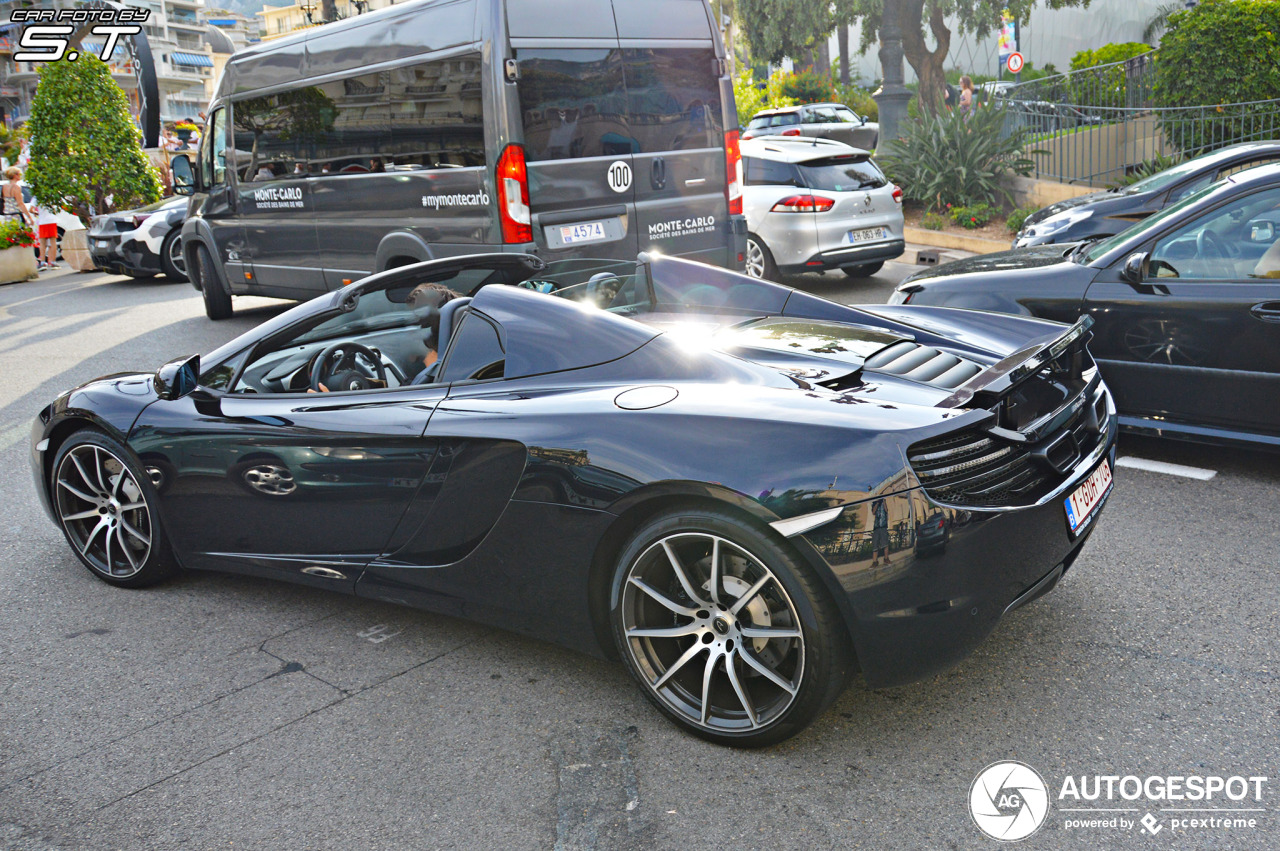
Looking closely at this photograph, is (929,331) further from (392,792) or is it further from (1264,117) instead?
(1264,117)

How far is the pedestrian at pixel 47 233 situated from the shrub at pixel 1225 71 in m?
18.0

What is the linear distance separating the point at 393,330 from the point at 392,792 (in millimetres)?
1830

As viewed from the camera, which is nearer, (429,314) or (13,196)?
(429,314)

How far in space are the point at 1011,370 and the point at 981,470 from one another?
415 millimetres

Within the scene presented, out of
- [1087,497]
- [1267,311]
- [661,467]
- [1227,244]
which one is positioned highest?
[1227,244]

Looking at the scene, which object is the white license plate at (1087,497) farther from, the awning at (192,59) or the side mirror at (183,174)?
the awning at (192,59)

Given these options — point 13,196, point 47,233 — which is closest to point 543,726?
point 47,233

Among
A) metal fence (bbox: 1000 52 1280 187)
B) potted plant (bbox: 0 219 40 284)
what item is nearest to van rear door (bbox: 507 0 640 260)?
metal fence (bbox: 1000 52 1280 187)

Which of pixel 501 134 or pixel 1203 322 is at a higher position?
pixel 501 134

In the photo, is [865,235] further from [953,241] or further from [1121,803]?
[1121,803]

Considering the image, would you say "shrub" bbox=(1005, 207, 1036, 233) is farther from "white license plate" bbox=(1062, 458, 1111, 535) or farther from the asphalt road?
"white license plate" bbox=(1062, 458, 1111, 535)

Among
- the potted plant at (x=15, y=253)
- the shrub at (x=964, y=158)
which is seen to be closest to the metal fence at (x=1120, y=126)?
the shrub at (x=964, y=158)

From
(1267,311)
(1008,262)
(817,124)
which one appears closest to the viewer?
(1267,311)

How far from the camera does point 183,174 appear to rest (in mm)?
11109
